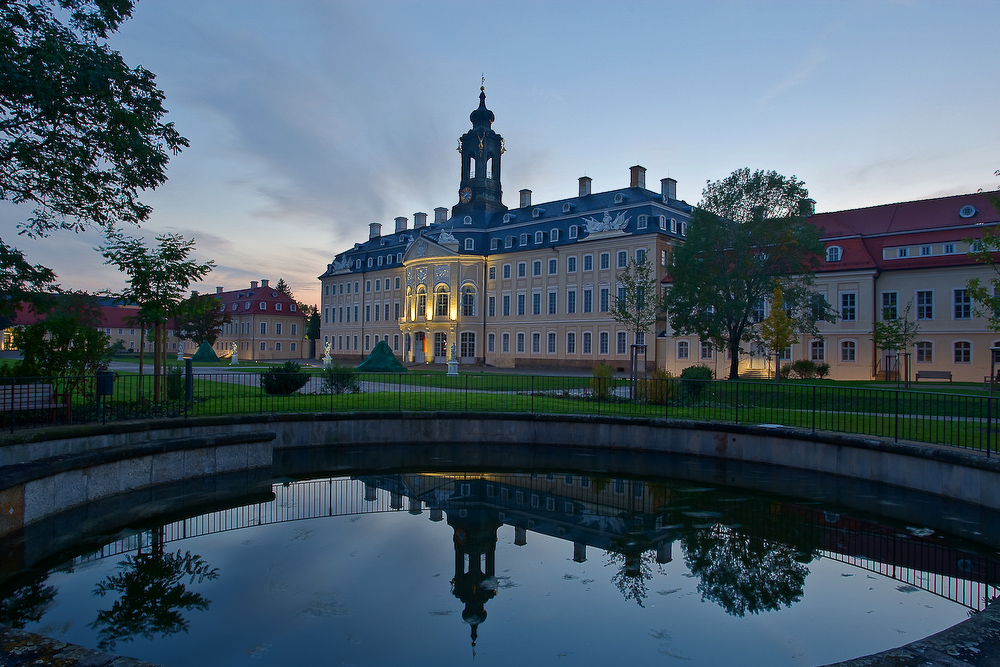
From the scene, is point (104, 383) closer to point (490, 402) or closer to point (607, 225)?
point (490, 402)

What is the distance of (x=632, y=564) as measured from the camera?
740 cm

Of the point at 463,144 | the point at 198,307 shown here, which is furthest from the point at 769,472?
the point at 463,144

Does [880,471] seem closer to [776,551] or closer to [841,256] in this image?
[776,551]

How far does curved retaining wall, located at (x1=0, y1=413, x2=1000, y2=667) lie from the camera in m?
4.97

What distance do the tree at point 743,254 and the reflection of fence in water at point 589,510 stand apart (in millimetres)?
21056

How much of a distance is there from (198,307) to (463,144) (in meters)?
49.4

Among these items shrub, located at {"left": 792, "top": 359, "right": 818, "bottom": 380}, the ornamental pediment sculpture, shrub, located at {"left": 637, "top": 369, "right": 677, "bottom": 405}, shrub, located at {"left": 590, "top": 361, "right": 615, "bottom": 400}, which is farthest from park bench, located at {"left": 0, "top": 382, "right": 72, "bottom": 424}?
the ornamental pediment sculpture

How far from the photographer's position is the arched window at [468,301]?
56.3 m

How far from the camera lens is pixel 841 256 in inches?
1449

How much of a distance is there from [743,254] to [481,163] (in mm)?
37020

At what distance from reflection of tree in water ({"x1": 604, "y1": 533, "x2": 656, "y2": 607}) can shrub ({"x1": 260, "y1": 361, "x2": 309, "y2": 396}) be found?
1342 cm


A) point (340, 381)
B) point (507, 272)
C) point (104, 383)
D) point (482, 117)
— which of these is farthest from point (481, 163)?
point (104, 383)

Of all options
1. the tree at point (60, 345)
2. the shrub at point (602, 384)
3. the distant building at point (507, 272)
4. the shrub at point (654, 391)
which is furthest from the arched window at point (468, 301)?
the tree at point (60, 345)

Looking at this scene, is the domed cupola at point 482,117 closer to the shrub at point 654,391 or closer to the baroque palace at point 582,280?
the baroque palace at point 582,280
